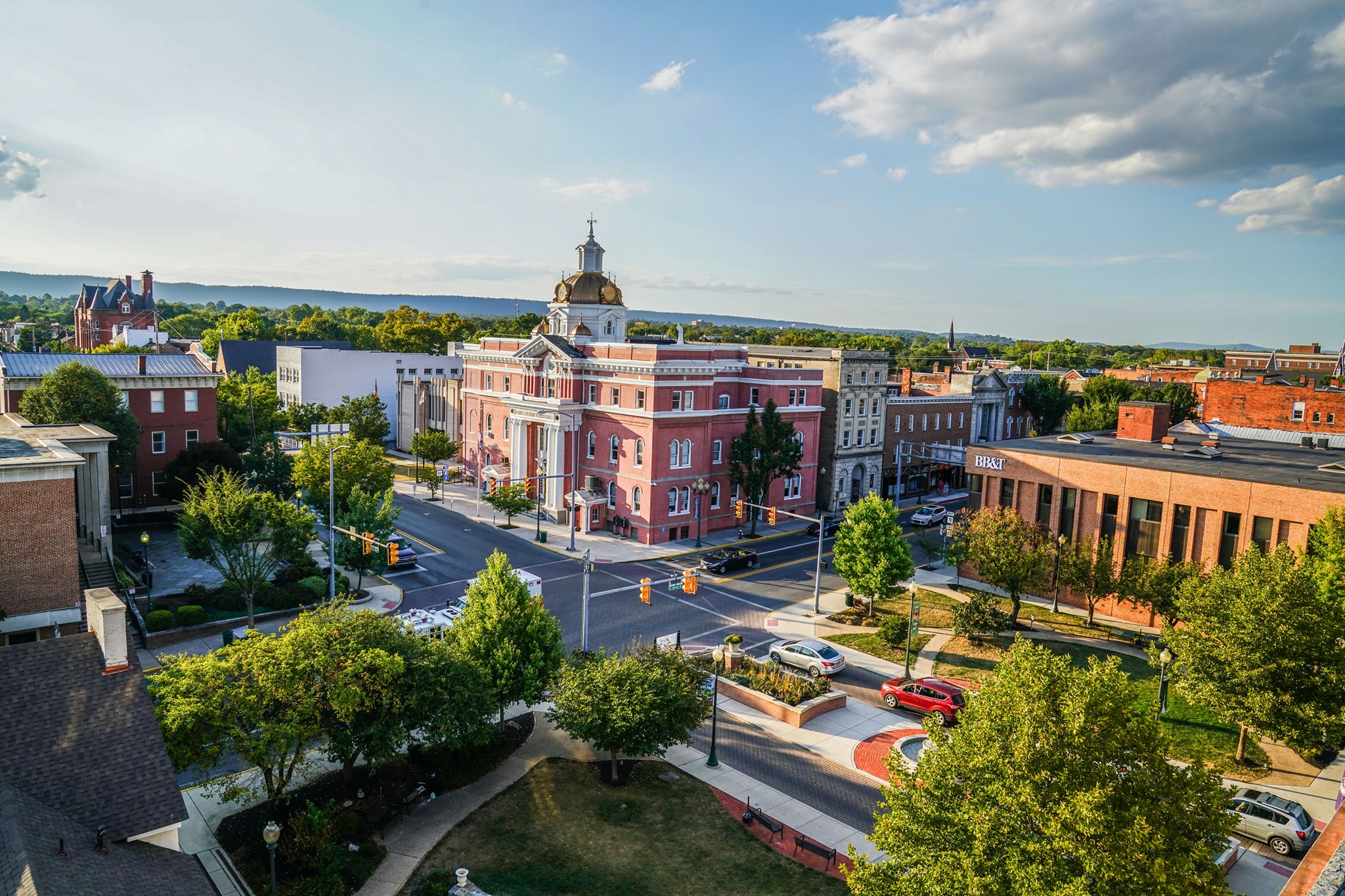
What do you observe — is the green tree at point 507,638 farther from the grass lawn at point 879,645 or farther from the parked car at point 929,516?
A: the parked car at point 929,516

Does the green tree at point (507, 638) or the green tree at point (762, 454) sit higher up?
the green tree at point (762, 454)

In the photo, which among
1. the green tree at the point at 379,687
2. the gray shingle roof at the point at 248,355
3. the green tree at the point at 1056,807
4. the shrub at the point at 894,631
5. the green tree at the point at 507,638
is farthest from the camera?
the gray shingle roof at the point at 248,355

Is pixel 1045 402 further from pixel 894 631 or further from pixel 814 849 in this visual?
pixel 814 849

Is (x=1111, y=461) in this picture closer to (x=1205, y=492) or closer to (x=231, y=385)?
(x=1205, y=492)

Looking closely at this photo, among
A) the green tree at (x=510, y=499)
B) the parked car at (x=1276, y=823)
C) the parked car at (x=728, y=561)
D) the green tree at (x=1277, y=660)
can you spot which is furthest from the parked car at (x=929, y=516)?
the parked car at (x=1276, y=823)

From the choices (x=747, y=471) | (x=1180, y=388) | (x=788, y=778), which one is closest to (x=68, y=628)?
(x=788, y=778)

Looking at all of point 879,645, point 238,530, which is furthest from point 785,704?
point 238,530

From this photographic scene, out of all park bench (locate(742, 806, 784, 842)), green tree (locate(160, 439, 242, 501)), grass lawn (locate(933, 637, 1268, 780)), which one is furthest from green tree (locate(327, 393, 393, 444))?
park bench (locate(742, 806, 784, 842))
